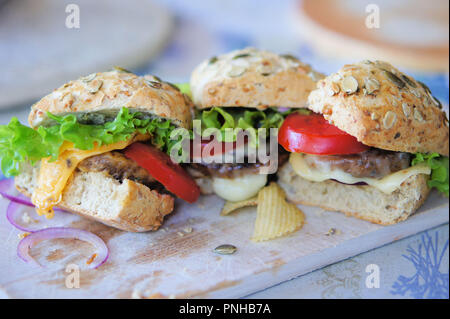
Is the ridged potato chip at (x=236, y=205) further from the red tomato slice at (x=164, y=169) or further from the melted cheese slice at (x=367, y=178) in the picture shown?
the melted cheese slice at (x=367, y=178)

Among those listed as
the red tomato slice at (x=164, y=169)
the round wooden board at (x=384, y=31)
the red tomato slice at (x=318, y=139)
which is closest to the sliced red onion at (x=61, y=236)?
the red tomato slice at (x=164, y=169)

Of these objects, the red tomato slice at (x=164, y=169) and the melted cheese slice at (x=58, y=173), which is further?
the red tomato slice at (x=164, y=169)

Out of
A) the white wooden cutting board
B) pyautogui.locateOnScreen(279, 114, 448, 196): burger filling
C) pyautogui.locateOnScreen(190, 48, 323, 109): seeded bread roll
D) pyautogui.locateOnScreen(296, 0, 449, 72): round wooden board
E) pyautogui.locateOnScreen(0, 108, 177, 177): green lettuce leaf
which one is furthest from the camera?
pyautogui.locateOnScreen(296, 0, 449, 72): round wooden board

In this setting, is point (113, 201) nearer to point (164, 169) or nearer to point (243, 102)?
point (164, 169)

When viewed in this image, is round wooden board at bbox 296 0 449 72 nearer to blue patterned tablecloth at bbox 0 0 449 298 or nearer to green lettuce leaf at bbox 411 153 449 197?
blue patterned tablecloth at bbox 0 0 449 298

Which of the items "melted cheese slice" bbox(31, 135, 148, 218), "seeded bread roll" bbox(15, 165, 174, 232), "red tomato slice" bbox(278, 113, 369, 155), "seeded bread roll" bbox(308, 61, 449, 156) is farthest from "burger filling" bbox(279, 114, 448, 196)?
"melted cheese slice" bbox(31, 135, 148, 218)

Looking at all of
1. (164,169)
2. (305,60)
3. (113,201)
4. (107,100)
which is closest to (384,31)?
(305,60)
